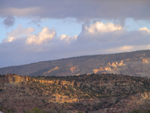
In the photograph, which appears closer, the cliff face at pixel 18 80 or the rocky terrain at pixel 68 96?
the rocky terrain at pixel 68 96

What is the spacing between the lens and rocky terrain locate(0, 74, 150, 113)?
2315 inches

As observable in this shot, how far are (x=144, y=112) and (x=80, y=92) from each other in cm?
1540

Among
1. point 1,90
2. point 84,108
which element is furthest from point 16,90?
point 84,108

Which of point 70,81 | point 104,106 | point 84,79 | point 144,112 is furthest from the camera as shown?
point 84,79

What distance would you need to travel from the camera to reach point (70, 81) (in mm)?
74062

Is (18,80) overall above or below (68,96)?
above

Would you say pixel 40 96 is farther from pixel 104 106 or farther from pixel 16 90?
pixel 104 106

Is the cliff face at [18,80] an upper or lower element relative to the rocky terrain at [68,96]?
upper

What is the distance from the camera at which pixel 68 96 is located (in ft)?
216

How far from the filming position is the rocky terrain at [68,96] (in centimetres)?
5881

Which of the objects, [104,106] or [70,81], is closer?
[104,106]

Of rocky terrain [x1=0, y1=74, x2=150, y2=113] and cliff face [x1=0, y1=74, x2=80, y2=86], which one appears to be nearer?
rocky terrain [x1=0, y1=74, x2=150, y2=113]

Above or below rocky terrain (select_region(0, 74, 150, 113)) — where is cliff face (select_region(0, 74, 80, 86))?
above

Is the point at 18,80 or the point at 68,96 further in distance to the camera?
the point at 68,96
